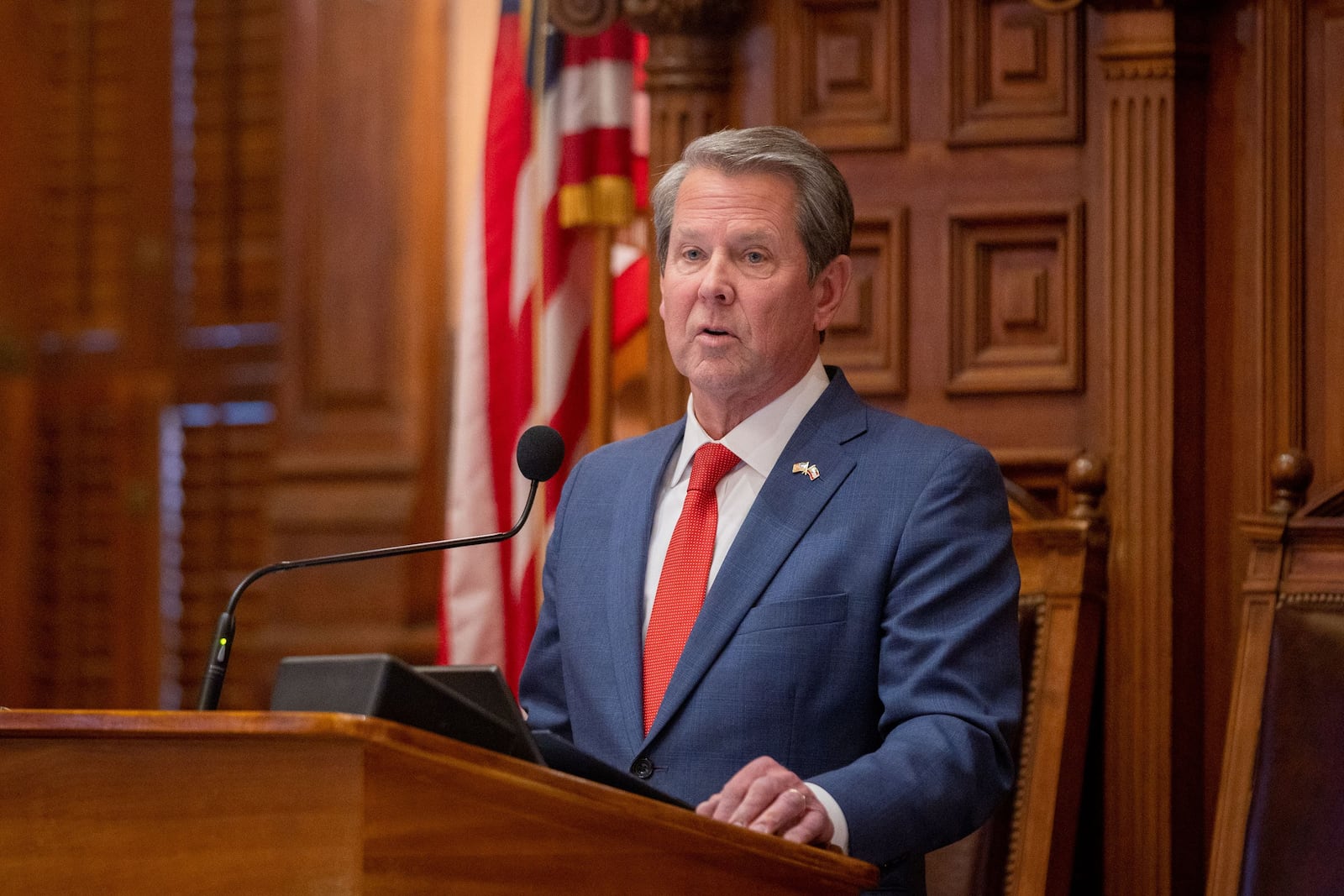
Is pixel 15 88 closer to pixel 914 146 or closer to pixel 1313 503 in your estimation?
pixel 914 146

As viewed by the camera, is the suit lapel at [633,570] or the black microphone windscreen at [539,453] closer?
the black microphone windscreen at [539,453]

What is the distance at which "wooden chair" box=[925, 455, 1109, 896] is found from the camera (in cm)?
257

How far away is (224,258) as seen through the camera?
5.05m

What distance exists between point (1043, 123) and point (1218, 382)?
0.55 metres

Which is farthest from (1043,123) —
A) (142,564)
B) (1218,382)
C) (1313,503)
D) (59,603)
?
(59,603)

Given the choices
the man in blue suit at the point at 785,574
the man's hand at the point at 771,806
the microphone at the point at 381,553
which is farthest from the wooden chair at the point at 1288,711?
the microphone at the point at 381,553

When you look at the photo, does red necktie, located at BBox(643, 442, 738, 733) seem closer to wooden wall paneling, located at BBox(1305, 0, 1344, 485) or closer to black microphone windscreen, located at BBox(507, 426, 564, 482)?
black microphone windscreen, located at BBox(507, 426, 564, 482)

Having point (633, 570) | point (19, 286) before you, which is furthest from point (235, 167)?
point (633, 570)

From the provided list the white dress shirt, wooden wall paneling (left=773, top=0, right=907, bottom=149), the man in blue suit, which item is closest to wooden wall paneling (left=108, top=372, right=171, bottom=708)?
wooden wall paneling (left=773, top=0, right=907, bottom=149)

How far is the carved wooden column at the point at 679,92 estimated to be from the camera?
10.3ft

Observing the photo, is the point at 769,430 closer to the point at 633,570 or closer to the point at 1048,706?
the point at 633,570

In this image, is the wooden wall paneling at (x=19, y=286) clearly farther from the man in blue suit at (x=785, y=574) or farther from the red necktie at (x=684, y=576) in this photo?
the red necktie at (x=684, y=576)

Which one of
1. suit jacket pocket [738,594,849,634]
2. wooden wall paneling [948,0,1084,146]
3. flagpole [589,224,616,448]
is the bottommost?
suit jacket pocket [738,594,849,634]

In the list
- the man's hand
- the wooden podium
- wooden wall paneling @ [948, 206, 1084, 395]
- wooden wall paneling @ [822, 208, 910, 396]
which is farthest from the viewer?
wooden wall paneling @ [822, 208, 910, 396]
